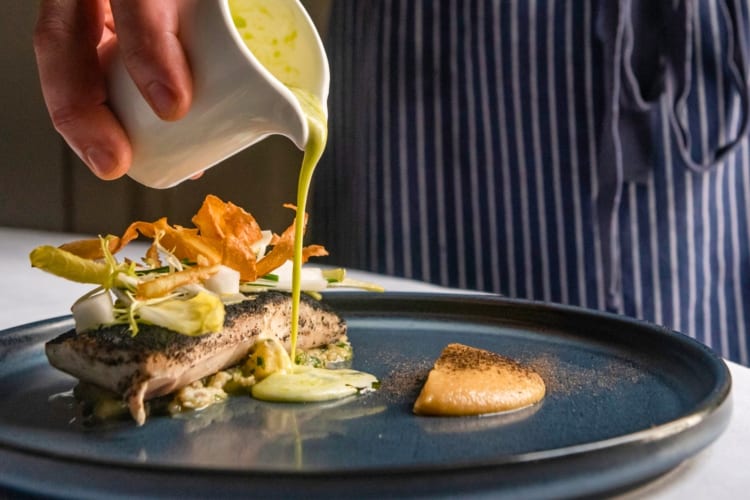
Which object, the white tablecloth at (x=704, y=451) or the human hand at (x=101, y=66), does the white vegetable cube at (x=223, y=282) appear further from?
the white tablecloth at (x=704, y=451)

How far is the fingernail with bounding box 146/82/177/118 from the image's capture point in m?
1.17

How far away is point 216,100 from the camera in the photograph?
1.20 m

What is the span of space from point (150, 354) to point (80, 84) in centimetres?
41

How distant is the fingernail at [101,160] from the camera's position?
51.0 inches

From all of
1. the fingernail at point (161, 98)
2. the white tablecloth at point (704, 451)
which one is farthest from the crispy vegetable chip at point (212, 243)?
the white tablecloth at point (704, 451)

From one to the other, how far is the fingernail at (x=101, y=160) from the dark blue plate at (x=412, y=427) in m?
0.32

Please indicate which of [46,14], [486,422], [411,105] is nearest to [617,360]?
[486,422]

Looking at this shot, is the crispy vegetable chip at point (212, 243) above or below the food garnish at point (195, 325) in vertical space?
above

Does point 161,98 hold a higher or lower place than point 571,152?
higher

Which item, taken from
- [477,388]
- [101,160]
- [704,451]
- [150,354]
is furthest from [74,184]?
[704,451]

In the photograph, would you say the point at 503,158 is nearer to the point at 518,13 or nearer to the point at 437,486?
the point at 518,13

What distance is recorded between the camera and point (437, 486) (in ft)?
2.80

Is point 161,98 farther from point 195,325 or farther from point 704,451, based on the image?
point 704,451

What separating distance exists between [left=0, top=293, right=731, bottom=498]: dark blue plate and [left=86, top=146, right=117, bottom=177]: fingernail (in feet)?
1.06
